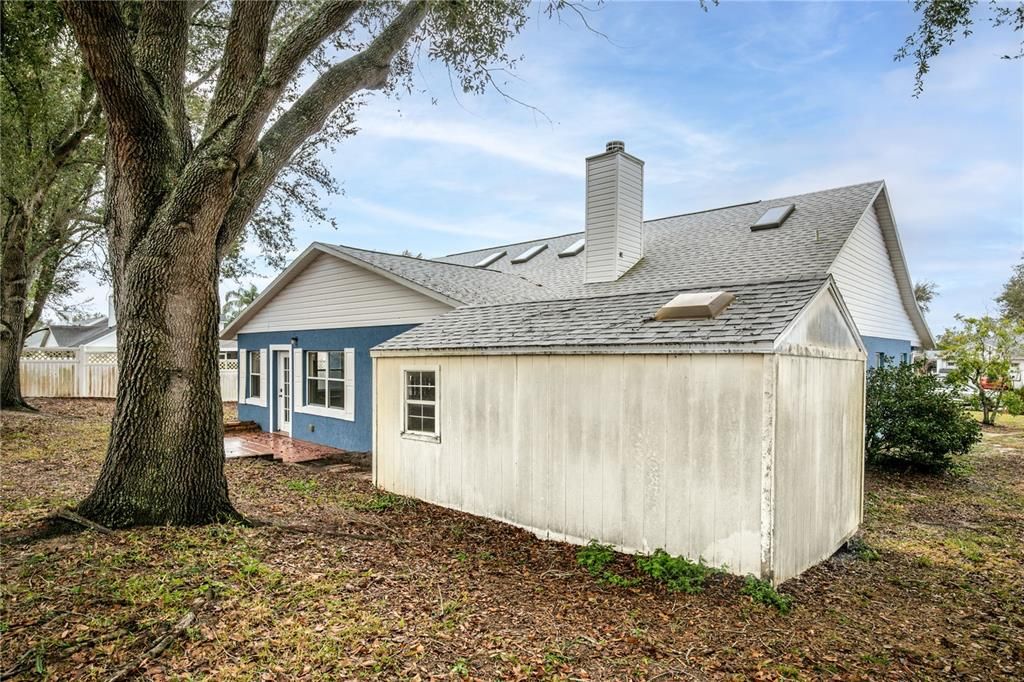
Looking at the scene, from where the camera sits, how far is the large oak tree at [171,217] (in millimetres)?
5117

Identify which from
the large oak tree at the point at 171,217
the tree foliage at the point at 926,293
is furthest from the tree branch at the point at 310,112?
the tree foliage at the point at 926,293

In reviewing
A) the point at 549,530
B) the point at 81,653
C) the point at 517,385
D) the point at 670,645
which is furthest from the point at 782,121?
the point at 81,653

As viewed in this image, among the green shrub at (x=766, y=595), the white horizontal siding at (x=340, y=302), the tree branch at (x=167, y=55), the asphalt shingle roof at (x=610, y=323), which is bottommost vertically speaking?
the green shrub at (x=766, y=595)

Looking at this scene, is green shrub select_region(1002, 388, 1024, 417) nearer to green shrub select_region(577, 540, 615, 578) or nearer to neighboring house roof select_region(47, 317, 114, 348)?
green shrub select_region(577, 540, 615, 578)

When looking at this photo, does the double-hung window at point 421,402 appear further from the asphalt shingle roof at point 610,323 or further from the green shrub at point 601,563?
the green shrub at point 601,563

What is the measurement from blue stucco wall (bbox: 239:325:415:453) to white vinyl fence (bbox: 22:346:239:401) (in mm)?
8160

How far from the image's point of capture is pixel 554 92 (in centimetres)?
920

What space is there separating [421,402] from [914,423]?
8517mm

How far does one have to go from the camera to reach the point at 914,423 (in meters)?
9.52

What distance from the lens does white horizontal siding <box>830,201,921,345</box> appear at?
10680 mm

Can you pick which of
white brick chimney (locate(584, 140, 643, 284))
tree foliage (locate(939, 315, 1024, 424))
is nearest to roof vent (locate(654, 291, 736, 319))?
white brick chimney (locate(584, 140, 643, 284))

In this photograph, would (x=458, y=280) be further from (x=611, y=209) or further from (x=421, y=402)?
(x=421, y=402)

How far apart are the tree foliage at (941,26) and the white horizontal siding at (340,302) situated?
698 cm

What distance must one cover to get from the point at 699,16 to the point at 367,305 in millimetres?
7534
